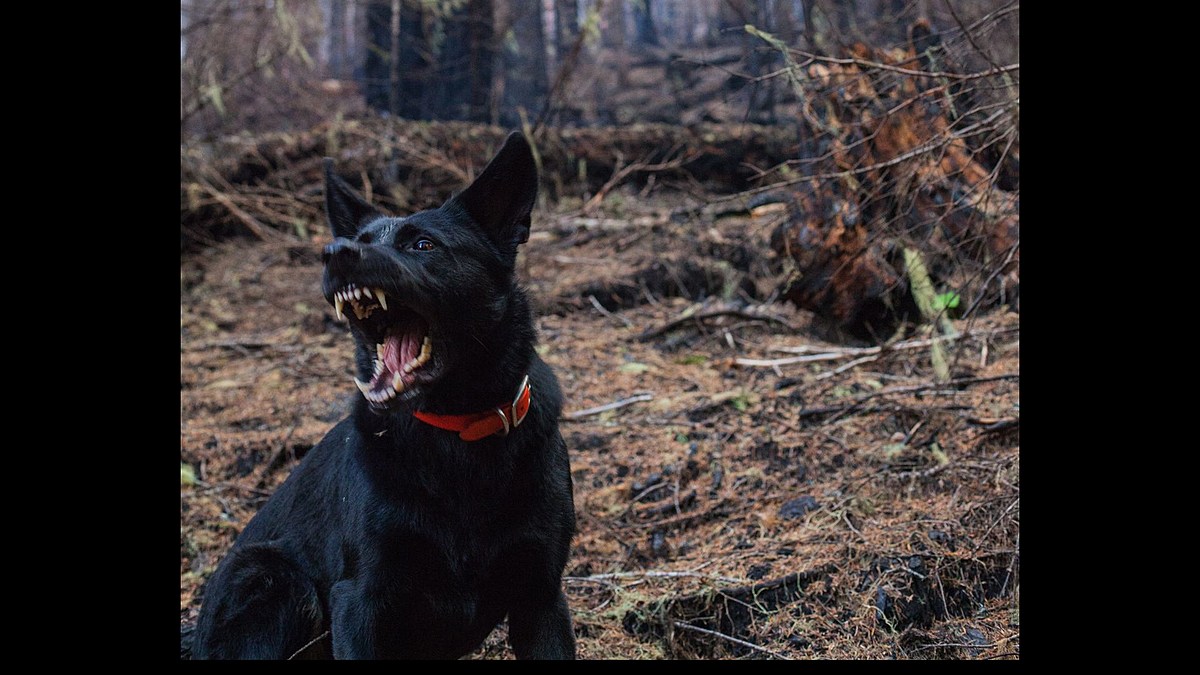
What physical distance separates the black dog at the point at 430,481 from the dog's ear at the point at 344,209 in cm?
26

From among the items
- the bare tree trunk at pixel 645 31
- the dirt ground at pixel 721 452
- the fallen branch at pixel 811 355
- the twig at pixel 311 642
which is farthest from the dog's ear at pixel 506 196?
the bare tree trunk at pixel 645 31

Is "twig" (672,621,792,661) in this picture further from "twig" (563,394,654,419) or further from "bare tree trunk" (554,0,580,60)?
"bare tree trunk" (554,0,580,60)

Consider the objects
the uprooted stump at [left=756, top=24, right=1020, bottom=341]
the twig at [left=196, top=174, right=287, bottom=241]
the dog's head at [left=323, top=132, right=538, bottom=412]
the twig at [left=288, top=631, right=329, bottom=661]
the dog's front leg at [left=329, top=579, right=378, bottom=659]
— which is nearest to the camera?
the dog's head at [left=323, top=132, right=538, bottom=412]

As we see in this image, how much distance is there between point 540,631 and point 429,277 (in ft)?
4.36

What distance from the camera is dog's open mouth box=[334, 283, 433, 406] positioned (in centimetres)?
261

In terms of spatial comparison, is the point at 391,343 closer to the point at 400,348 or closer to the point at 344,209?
the point at 400,348

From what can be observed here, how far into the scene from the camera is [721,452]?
191 inches

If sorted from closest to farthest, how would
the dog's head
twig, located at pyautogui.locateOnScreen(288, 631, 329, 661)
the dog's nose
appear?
the dog's nose → the dog's head → twig, located at pyautogui.locateOnScreen(288, 631, 329, 661)

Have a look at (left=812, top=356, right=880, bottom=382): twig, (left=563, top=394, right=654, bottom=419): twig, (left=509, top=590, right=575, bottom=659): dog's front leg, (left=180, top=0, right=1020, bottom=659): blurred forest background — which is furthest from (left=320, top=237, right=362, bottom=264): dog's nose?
(left=812, top=356, right=880, bottom=382): twig

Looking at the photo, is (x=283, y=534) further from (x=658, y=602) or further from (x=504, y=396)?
(x=658, y=602)

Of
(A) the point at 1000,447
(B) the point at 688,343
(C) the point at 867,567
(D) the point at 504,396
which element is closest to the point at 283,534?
(D) the point at 504,396

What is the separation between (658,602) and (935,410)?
2222 millimetres

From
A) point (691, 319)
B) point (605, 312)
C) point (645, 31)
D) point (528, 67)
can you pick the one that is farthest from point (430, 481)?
point (645, 31)

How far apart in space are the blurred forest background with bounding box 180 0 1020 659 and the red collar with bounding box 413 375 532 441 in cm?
123
